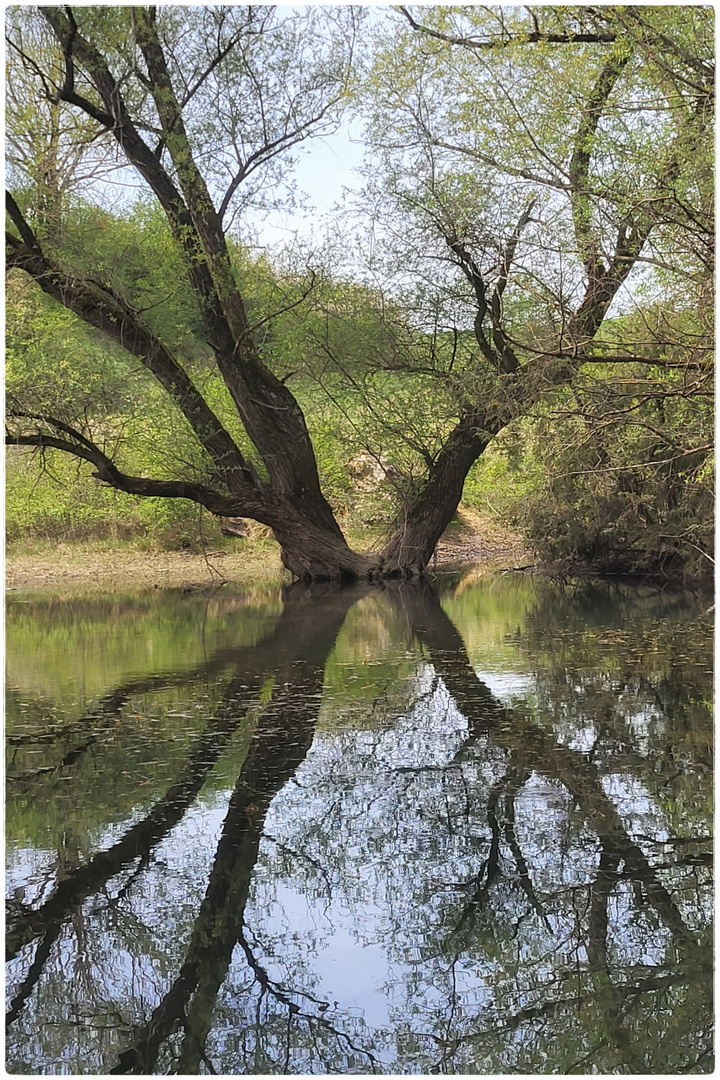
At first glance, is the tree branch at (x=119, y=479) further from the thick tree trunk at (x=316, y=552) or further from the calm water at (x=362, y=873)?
the calm water at (x=362, y=873)

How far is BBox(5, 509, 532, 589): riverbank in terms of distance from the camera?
1941 centimetres

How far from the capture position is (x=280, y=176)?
13.9 meters

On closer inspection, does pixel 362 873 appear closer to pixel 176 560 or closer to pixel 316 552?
pixel 316 552

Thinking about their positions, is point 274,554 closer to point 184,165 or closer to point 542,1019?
point 184,165

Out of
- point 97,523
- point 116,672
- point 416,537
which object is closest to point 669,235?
point 116,672

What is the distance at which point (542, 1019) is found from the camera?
2.92 metres

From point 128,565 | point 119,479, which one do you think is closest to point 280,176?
point 119,479

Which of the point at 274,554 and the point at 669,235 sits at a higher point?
the point at 669,235

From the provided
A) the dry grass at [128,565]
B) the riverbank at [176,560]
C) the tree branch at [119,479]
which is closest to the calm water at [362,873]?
the tree branch at [119,479]

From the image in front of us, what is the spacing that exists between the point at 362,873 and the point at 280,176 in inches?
462

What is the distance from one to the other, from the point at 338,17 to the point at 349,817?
12.3 meters

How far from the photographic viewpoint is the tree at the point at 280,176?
9.63 m

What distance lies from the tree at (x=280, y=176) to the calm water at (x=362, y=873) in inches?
138

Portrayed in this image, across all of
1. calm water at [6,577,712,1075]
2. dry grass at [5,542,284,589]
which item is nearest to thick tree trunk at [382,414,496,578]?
dry grass at [5,542,284,589]
